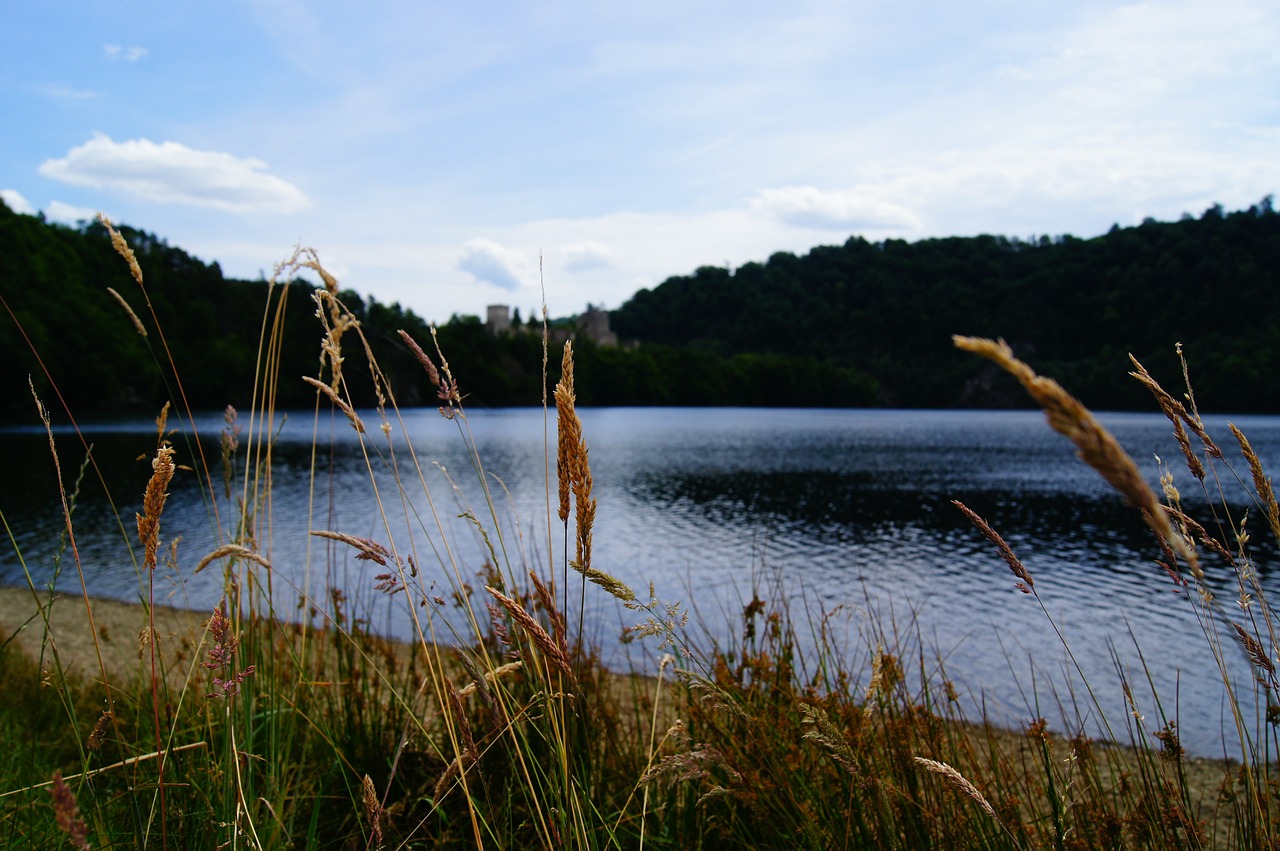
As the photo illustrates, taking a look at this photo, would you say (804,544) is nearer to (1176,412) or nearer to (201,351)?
(1176,412)

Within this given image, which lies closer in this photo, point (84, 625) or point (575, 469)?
point (575, 469)

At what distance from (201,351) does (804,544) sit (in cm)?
7343

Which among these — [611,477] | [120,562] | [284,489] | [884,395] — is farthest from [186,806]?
[884,395]

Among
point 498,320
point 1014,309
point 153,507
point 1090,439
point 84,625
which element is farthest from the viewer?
point 498,320

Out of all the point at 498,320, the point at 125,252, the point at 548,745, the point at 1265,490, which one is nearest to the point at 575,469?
the point at 548,745

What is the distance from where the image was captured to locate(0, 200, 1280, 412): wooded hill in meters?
62.9

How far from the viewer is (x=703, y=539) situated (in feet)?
66.6

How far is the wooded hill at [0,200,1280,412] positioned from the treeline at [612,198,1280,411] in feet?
0.80

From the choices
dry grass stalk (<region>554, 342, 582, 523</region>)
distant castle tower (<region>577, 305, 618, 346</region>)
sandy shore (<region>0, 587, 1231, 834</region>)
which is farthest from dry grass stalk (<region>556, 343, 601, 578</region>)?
distant castle tower (<region>577, 305, 618, 346</region>)

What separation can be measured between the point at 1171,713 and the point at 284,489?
1067 inches

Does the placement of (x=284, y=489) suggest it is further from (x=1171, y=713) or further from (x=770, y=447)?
(x=770, y=447)

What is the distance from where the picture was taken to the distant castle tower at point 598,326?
13475cm

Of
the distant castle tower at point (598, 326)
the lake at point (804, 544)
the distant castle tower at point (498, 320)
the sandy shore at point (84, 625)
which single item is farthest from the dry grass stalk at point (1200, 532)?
the distant castle tower at point (598, 326)

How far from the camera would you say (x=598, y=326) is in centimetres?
14012
